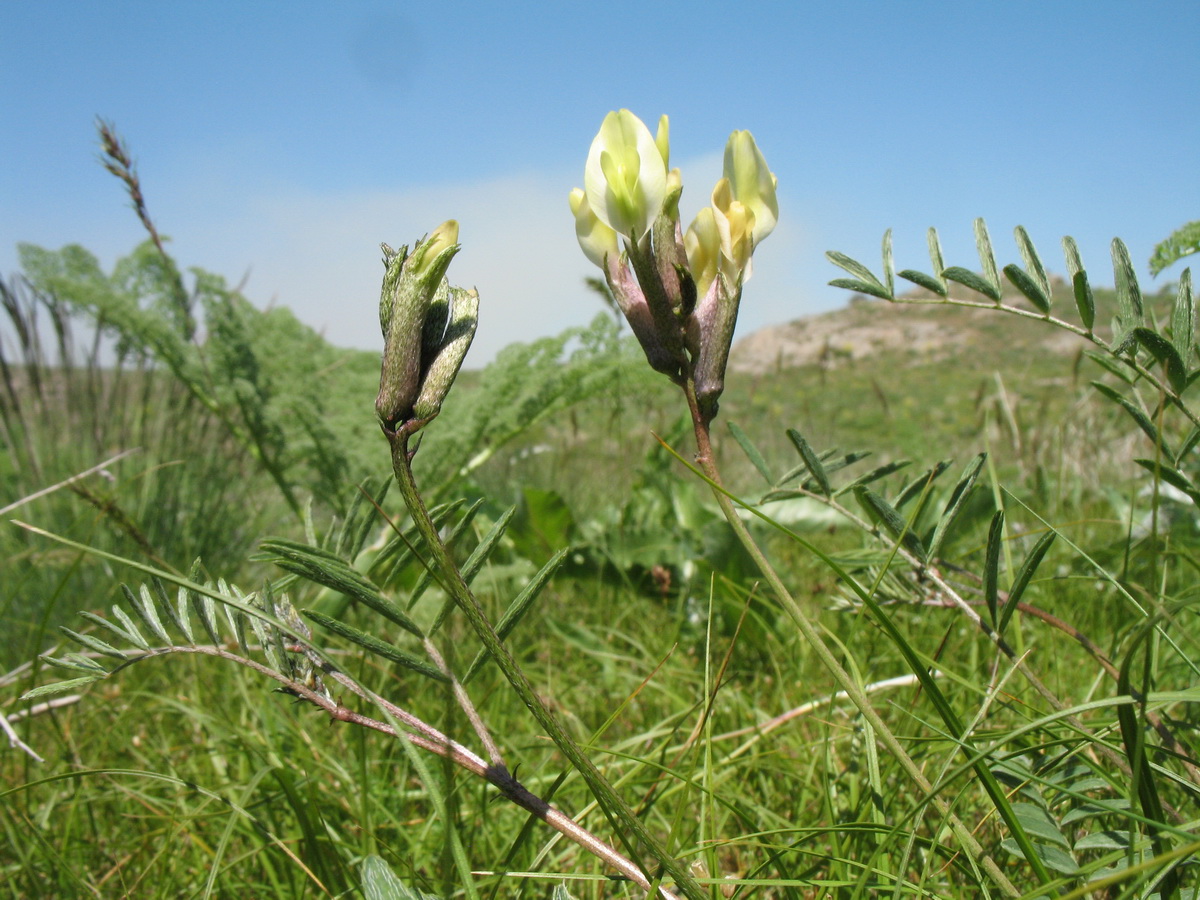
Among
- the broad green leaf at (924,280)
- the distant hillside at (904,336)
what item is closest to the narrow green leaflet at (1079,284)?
the broad green leaf at (924,280)

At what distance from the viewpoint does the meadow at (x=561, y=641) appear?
→ 2.19ft

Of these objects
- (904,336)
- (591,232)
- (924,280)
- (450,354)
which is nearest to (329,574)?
(450,354)

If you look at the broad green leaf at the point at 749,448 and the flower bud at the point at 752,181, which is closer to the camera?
the flower bud at the point at 752,181

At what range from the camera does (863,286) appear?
3.03 ft

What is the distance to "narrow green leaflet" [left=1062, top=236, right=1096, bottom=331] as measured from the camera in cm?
84

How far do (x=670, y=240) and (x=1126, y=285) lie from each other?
51 cm

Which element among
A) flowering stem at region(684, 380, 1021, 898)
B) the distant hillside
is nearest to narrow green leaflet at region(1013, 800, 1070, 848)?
flowering stem at region(684, 380, 1021, 898)

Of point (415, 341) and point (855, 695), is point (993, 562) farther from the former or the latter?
point (415, 341)

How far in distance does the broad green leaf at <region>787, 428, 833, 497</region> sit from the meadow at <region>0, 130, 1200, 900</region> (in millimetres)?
15

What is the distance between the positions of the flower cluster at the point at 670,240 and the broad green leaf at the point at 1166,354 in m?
0.32

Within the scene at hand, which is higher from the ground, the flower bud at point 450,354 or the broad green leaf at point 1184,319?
the flower bud at point 450,354

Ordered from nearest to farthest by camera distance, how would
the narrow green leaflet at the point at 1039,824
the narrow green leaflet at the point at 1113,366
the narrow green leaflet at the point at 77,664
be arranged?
1. the narrow green leaflet at the point at 77,664
2. the narrow green leaflet at the point at 1039,824
3. the narrow green leaflet at the point at 1113,366

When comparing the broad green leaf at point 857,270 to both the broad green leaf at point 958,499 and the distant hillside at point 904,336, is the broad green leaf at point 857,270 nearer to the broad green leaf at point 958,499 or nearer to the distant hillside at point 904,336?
the broad green leaf at point 958,499

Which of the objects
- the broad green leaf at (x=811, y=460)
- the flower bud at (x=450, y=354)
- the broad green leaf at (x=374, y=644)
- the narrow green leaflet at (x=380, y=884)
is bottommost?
the narrow green leaflet at (x=380, y=884)
